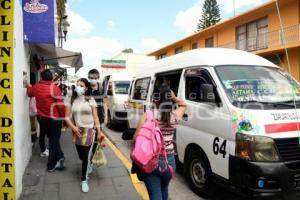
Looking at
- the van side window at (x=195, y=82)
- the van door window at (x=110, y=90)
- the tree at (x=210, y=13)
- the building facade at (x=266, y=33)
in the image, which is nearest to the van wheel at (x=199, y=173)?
the van side window at (x=195, y=82)

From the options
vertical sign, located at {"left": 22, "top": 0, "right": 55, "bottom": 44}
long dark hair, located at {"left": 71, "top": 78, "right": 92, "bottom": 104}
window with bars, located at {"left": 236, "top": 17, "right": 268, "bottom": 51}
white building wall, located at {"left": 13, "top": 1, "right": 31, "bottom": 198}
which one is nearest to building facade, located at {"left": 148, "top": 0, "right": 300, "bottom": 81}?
window with bars, located at {"left": 236, "top": 17, "right": 268, "bottom": 51}

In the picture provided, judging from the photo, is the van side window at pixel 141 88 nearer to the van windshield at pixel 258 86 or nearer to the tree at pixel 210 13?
the van windshield at pixel 258 86

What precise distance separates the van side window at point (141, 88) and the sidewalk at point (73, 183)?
Result: 73.4 inches

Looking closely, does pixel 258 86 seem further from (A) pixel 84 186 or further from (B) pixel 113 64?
(B) pixel 113 64

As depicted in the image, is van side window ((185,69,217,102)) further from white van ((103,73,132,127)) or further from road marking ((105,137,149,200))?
white van ((103,73,132,127))

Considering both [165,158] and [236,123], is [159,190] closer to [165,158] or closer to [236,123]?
[165,158]

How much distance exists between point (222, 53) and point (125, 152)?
3785 millimetres

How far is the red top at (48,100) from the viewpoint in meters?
6.06

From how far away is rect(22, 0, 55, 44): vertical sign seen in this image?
6.37 meters

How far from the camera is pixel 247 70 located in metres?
5.13

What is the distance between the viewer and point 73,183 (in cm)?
546

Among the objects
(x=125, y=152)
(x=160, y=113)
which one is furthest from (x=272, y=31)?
(x=160, y=113)

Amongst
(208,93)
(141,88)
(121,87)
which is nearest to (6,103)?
(208,93)

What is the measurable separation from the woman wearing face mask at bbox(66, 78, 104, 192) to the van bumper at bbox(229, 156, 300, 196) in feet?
7.49
